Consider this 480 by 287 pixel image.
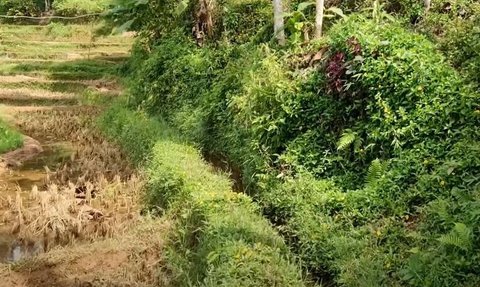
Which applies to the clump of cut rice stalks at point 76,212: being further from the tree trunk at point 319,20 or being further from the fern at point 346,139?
the tree trunk at point 319,20

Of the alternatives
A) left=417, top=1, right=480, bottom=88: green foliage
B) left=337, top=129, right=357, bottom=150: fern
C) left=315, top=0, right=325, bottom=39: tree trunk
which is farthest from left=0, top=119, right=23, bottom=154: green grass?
left=417, top=1, right=480, bottom=88: green foliage

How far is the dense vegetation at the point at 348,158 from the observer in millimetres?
5176

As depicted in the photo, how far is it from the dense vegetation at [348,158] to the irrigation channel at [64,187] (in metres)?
0.76

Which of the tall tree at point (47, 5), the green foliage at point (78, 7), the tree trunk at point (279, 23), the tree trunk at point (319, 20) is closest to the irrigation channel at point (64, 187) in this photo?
the tree trunk at point (279, 23)

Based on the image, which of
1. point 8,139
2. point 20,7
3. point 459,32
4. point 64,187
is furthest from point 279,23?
point 20,7

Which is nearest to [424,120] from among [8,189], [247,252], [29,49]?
[247,252]

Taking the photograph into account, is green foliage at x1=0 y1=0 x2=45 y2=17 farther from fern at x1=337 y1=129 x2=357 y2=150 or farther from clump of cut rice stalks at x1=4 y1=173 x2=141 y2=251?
fern at x1=337 y1=129 x2=357 y2=150

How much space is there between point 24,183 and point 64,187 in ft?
6.22

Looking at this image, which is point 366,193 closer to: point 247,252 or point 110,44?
point 247,252

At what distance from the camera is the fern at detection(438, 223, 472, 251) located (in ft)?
14.6

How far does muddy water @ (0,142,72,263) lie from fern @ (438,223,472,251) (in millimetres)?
5832

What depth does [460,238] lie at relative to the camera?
4484 millimetres

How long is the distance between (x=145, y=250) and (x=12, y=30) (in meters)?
28.2

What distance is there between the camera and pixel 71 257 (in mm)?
7238
